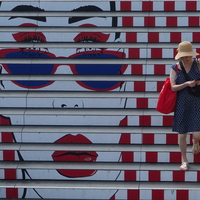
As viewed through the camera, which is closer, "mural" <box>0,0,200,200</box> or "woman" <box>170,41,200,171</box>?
"woman" <box>170,41,200,171</box>

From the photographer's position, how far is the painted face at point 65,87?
6.60m

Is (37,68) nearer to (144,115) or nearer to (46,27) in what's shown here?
(46,27)

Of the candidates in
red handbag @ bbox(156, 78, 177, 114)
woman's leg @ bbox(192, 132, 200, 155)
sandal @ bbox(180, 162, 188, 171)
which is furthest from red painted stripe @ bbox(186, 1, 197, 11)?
sandal @ bbox(180, 162, 188, 171)

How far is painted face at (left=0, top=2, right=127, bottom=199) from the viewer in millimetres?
6598

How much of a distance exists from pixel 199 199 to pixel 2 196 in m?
2.27

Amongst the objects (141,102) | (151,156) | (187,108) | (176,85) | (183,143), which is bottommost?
(151,156)

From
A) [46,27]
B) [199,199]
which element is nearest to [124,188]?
[199,199]

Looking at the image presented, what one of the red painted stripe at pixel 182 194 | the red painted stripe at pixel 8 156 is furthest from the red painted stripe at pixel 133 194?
the red painted stripe at pixel 8 156

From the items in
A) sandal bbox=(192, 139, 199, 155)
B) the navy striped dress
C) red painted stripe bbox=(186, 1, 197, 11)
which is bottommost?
sandal bbox=(192, 139, 199, 155)

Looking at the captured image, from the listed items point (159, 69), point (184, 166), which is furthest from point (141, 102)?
point (184, 166)

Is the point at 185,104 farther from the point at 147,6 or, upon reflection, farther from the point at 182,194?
the point at 147,6

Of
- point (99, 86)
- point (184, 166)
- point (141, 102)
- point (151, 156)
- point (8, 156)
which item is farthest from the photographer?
point (99, 86)

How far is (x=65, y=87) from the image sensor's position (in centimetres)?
725

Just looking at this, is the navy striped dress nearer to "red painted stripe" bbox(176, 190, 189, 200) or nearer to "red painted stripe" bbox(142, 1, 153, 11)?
"red painted stripe" bbox(176, 190, 189, 200)
